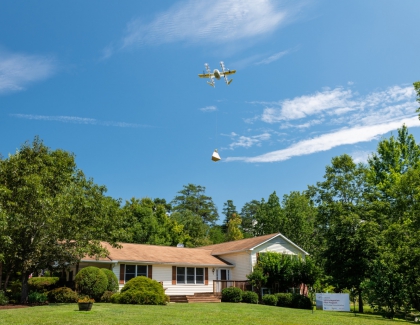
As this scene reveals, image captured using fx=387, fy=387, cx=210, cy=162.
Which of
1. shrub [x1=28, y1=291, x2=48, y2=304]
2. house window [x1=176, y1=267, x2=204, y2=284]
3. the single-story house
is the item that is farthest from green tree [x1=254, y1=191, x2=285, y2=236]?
shrub [x1=28, y1=291, x2=48, y2=304]

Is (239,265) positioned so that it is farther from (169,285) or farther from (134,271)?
(134,271)

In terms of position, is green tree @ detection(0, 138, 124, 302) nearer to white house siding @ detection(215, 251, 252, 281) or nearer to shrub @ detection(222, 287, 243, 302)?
shrub @ detection(222, 287, 243, 302)

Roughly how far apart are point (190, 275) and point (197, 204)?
5158 cm

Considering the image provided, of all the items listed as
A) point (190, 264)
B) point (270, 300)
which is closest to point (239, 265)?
point (190, 264)

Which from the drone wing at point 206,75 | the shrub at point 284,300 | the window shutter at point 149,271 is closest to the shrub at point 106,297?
the window shutter at point 149,271

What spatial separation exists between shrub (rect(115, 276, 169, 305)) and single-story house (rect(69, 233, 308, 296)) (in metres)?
3.87

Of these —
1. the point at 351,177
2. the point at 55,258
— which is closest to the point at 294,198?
the point at 351,177

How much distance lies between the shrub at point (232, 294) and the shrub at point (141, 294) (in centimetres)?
613

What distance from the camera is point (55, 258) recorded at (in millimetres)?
20672

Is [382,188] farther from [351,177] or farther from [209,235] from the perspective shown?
[209,235]

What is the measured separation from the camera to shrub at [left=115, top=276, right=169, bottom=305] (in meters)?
21.0

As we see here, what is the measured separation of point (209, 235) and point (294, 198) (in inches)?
931

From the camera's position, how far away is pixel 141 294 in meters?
21.1

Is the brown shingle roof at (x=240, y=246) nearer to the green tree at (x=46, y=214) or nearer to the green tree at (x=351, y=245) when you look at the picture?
the green tree at (x=351, y=245)
